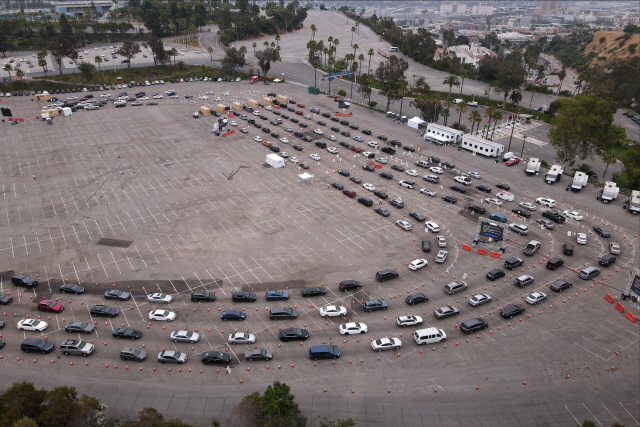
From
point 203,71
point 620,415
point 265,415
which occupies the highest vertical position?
point 203,71

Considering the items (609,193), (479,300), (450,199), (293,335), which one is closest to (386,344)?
(293,335)

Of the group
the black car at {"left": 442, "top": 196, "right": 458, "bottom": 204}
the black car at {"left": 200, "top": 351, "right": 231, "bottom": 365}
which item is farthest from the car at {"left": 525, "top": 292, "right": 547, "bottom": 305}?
the black car at {"left": 200, "top": 351, "right": 231, "bottom": 365}

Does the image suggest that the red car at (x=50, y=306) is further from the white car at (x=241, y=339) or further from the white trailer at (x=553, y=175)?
the white trailer at (x=553, y=175)

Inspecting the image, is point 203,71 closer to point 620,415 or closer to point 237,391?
point 237,391

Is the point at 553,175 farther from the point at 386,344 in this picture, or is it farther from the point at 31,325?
the point at 31,325

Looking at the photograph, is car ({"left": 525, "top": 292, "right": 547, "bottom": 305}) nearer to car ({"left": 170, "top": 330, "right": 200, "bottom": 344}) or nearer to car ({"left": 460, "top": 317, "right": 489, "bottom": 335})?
car ({"left": 460, "top": 317, "right": 489, "bottom": 335})

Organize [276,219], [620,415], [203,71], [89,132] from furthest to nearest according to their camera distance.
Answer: [203,71]
[89,132]
[276,219]
[620,415]

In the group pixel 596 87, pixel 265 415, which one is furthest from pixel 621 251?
pixel 596 87
